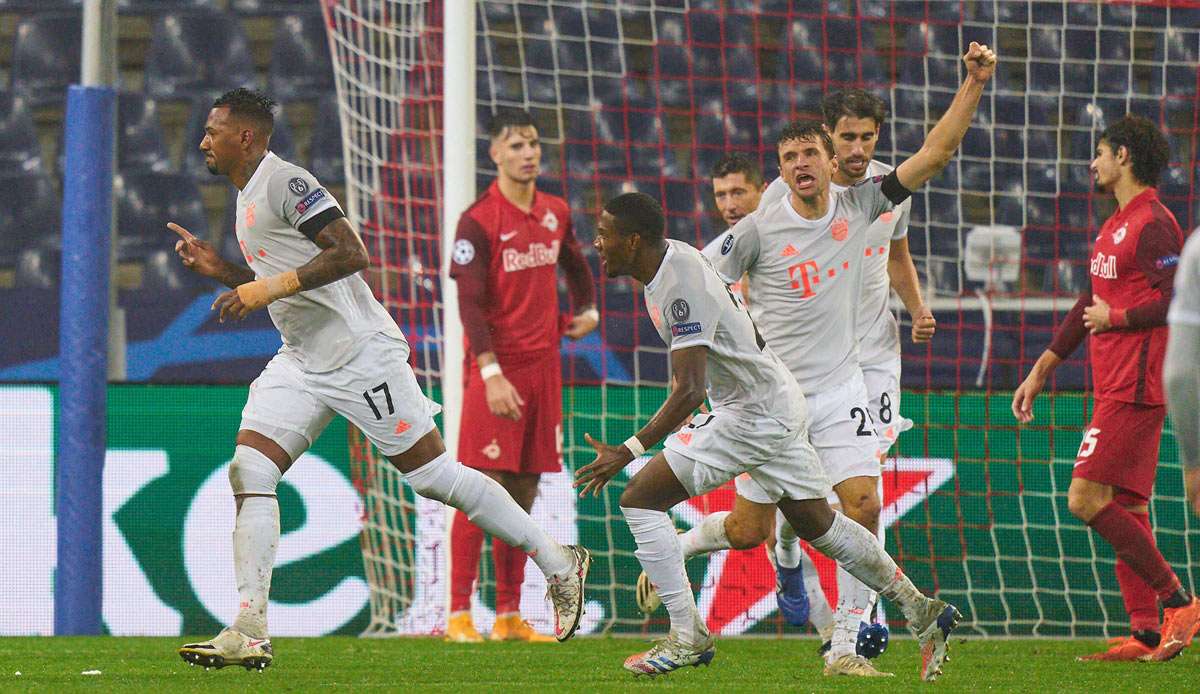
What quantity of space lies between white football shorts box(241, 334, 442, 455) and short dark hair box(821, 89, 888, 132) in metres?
1.91

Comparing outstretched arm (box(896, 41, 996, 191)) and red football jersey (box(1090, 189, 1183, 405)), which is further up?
outstretched arm (box(896, 41, 996, 191))

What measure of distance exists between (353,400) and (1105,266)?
3007 mm

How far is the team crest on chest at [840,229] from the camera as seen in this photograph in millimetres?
5766

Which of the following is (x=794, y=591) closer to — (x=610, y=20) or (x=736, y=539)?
(x=736, y=539)

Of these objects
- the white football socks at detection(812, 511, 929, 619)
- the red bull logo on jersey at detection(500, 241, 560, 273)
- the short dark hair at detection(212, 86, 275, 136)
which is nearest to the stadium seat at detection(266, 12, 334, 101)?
the red bull logo on jersey at detection(500, 241, 560, 273)

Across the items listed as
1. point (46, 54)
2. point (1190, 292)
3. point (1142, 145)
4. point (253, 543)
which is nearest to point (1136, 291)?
point (1142, 145)

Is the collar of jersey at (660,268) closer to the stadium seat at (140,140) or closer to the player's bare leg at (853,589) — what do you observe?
the player's bare leg at (853,589)

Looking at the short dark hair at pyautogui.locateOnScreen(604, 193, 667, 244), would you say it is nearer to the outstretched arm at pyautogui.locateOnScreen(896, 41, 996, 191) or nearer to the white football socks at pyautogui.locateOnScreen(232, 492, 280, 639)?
the outstretched arm at pyautogui.locateOnScreen(896, 41, 996, 191)

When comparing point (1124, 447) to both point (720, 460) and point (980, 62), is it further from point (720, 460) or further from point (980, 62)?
point (720, 460)

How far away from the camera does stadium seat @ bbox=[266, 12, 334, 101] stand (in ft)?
42.2

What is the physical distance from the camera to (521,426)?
718cm

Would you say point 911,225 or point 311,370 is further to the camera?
point 911,225

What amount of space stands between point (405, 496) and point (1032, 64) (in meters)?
5.55

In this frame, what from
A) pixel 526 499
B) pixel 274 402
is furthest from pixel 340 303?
pixel 526 499
